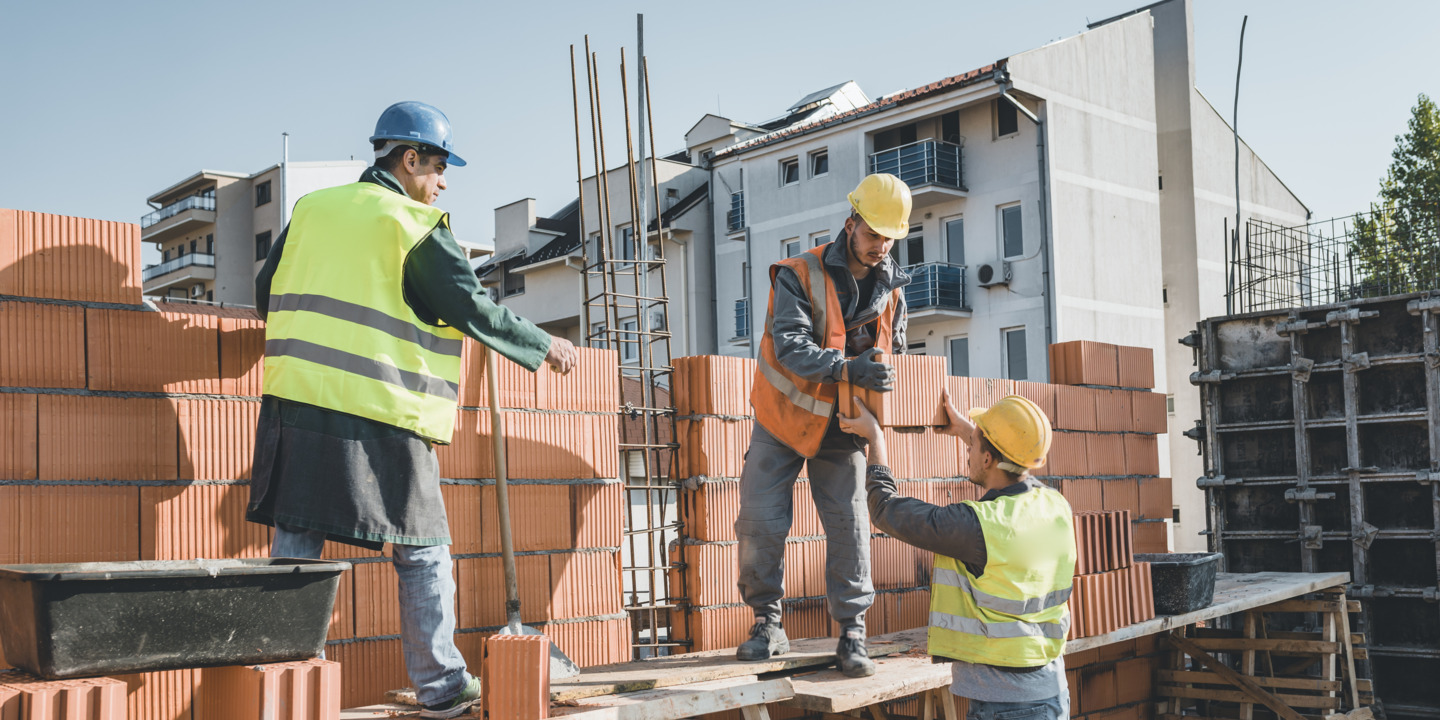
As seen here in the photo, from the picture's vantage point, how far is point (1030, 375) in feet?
75.4

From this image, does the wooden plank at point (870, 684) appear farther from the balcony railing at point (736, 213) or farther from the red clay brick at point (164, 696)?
the balcony railing at point (736, 213)

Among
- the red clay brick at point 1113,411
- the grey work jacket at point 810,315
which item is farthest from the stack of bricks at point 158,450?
the red clay brick at point 1113,411

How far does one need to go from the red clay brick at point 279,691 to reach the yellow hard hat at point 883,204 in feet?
8.20

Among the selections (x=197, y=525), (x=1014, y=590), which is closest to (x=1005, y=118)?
(x=1014, y=590)

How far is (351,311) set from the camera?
3270 mm

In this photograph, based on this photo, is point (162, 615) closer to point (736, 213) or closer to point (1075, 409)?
point (1075, 409)

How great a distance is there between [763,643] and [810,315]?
4.31 feet

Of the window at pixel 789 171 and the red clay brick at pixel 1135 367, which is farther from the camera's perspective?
the window at pixel 789 171

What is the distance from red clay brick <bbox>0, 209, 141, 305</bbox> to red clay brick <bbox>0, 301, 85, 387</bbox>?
0.05 meters

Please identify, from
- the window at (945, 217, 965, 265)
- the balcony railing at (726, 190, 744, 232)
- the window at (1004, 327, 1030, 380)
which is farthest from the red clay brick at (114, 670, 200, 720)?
the balcony railing at (726, 190, 744, 232)

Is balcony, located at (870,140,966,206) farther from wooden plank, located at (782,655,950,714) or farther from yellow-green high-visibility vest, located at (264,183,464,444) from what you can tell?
yellow-green high-visibility vest, located at (264,183,464,444)

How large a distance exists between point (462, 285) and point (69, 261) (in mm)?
1343

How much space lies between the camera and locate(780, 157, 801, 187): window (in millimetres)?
27891

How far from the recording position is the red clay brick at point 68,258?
139 inches
